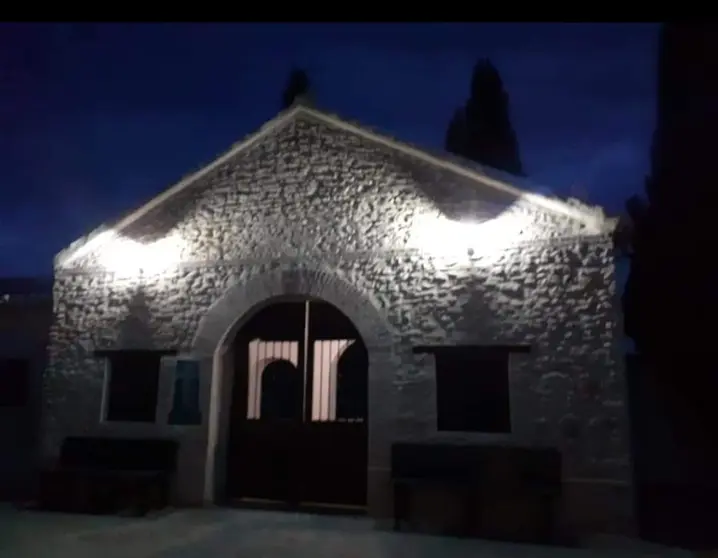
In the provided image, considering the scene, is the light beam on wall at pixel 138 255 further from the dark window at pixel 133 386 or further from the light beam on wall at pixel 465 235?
the light beam on wall at pixel 465 235

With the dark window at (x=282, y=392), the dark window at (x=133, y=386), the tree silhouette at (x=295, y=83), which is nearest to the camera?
the dark window at (x=282, y=392)

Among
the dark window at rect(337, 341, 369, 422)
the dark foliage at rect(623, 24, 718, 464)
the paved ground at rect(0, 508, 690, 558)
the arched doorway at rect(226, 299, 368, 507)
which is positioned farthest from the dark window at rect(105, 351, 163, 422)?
the dark foliage at rect(623, 24, 718, 464)

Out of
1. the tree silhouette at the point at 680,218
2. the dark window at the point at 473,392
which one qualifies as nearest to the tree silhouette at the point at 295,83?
the tree silhouette at the point at 680,218

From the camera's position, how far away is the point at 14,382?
10.6m

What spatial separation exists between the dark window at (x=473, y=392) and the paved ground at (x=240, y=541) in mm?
1443

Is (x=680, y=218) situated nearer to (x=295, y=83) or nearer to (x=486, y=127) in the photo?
(x=486, y=127)

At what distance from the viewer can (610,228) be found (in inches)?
308

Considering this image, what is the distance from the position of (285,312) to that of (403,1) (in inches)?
303

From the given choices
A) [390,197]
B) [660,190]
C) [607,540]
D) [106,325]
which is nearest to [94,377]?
[106,325]

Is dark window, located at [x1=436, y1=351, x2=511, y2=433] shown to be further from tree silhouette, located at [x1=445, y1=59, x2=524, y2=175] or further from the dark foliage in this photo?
tree silhouette, located at [x1=445, y1=59, x2=524, y2=175]

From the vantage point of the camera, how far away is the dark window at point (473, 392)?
8.08 metres

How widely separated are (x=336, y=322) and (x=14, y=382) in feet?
18.3

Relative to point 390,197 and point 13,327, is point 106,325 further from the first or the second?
point 390,197

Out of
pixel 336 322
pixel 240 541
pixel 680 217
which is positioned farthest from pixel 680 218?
pixel 240 541
